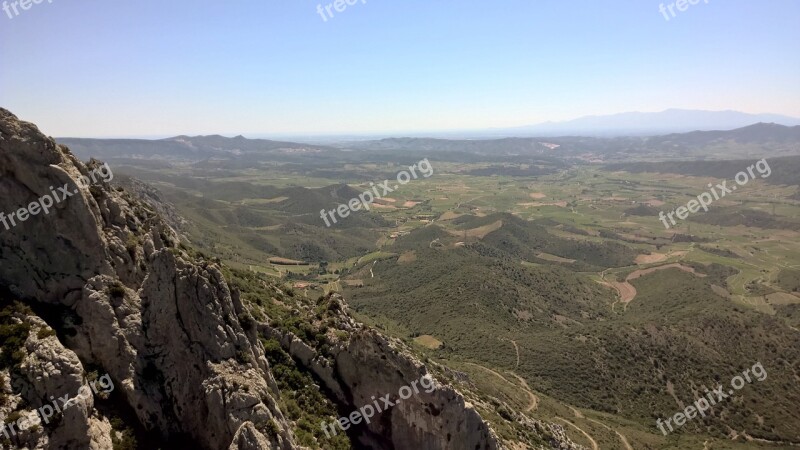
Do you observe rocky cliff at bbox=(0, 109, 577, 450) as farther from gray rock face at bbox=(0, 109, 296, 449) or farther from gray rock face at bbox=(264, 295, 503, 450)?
gray rock face at bbox=(264, 295, 503, 450)

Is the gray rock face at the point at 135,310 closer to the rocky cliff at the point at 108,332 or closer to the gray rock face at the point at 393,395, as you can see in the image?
the rocky cliff at the point at 108,332

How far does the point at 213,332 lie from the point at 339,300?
62.0 ft

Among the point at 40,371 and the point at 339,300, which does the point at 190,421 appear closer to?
the point at 40,371

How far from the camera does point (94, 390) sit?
71.9 feet

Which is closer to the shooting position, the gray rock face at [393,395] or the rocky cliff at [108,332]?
the rocky cliff at [108,332]

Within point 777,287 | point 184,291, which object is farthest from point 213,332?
point 777,287

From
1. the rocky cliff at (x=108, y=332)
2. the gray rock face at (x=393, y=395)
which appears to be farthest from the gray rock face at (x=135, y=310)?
the gray rock face at (x=393, y=395)

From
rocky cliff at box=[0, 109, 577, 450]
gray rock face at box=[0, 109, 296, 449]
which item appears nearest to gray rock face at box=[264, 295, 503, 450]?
rocky cliff at box=[0, 109, 577, 450]

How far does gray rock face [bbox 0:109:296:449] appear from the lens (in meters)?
23.1

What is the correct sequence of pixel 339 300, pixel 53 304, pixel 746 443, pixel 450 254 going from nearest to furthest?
pixel 53 304 → pixel 339 300 → pixel 746 443 → pixel 450 254

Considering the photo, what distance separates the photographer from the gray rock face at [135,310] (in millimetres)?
23094

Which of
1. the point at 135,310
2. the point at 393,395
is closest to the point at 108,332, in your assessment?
the point at 135,310

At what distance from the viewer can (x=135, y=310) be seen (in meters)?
25.3

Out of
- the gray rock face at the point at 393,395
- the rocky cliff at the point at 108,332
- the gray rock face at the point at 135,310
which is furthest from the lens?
the gray rock face at the point at 393,395
